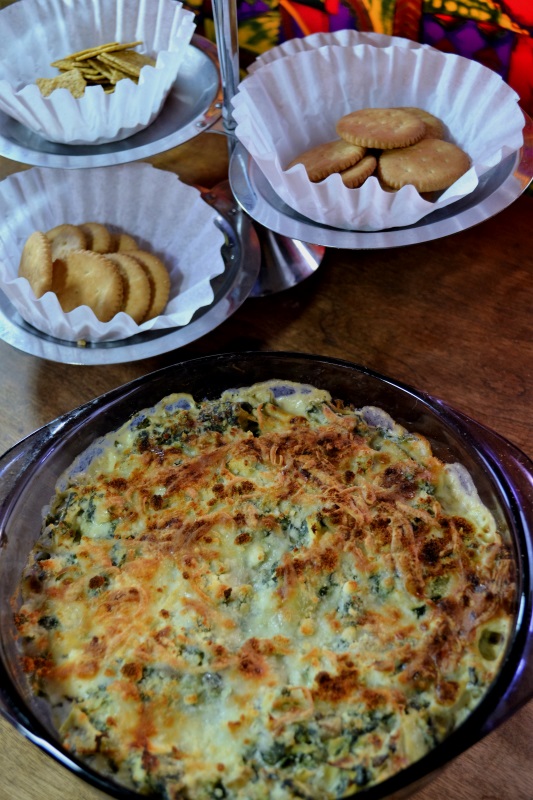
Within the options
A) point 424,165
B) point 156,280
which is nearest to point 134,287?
point 156,280

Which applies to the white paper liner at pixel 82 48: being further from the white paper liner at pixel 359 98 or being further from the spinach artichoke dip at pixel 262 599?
the spinach artichoke dip at pixel 262 599

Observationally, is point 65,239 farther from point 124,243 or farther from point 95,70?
point 95,70

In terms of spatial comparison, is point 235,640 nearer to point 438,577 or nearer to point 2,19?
point 438,577

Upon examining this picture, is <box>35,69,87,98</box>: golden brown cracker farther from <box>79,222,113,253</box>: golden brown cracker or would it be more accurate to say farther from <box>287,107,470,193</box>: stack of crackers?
<box>287,107,470,193</box>: stack of crackers

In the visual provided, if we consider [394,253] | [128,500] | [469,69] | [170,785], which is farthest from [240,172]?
[170,785]

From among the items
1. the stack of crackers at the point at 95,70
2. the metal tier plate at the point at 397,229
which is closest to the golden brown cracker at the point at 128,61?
the stack of crackers at the point at 95,70

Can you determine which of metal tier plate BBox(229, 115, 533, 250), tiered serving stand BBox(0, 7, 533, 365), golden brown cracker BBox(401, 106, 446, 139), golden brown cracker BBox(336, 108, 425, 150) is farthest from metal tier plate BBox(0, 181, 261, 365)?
golden brown cracker BBox(401, 106, 446, 139)
